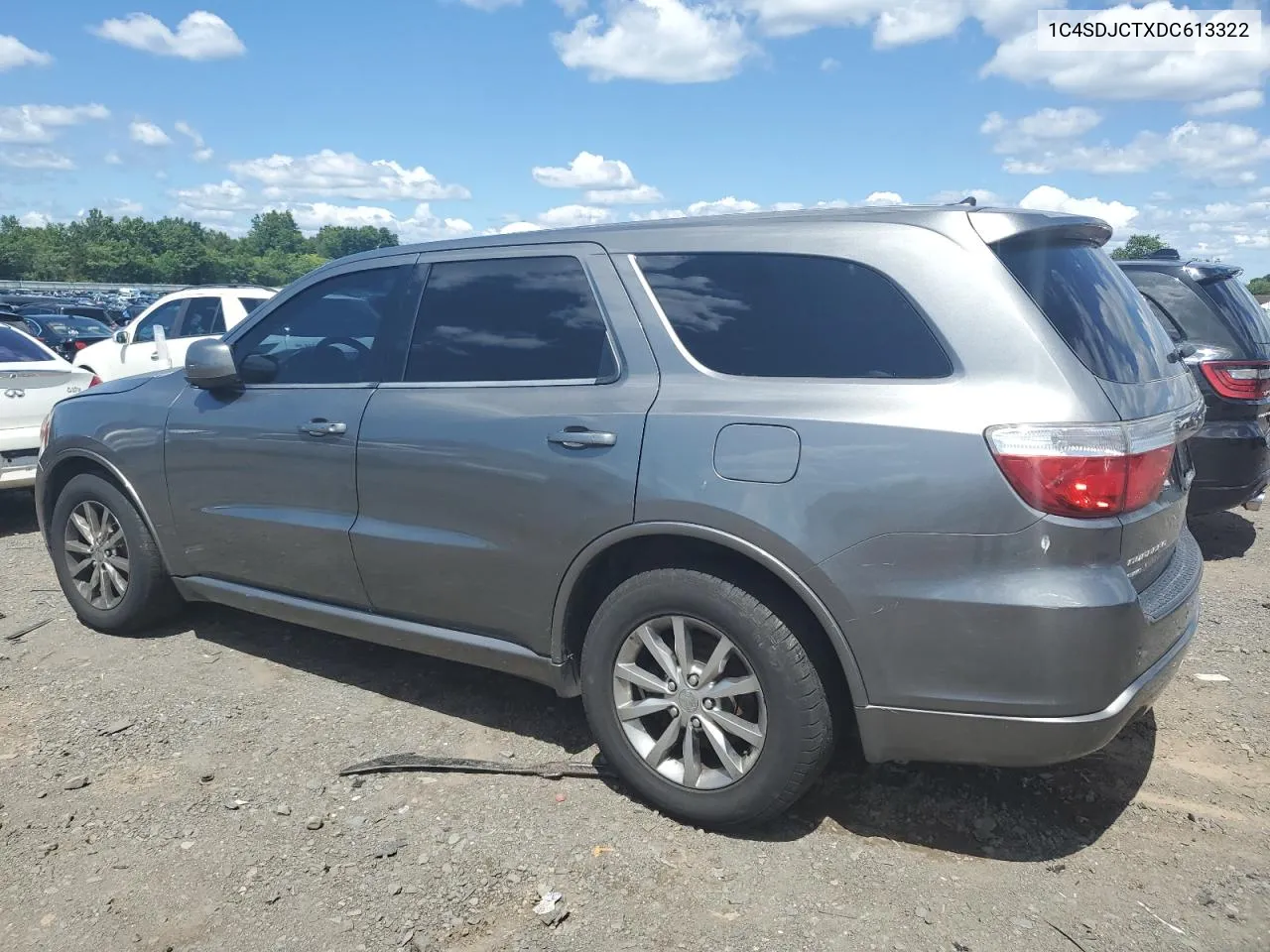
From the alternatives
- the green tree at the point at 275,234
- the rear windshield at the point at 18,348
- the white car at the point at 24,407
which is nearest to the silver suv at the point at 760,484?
the white car at the point at 24,407

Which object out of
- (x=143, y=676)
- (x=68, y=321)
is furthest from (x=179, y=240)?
(x=143, y=676)

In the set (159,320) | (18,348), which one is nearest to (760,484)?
(18,348)

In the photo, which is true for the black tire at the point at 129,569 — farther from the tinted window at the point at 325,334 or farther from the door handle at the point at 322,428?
the door handle at the point at 322,428

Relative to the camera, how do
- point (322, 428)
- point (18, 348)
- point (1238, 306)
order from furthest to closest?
point (18, 348)
point (1238, 306)
point (322, 428)

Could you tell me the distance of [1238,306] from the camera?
5957 mm

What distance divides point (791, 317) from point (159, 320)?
36.5 ft

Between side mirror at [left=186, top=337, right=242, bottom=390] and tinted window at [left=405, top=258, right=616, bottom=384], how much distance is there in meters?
0.94

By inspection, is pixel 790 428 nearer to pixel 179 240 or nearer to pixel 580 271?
pixel 580 271

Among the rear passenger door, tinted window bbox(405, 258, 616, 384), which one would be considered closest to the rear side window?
the rear passenger door

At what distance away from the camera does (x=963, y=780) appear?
11.3ft

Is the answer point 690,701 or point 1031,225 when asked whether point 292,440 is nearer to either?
point 690,701

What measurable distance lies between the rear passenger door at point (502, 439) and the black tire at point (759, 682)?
0.81 ft

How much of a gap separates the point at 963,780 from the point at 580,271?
2.20 metres

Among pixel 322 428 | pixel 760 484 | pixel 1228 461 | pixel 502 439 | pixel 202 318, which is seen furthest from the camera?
pixel 202 318
